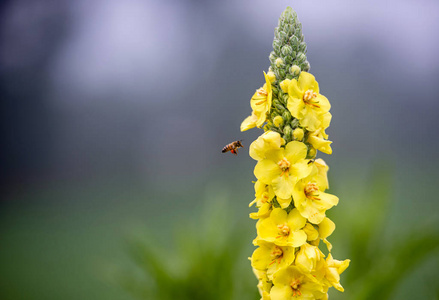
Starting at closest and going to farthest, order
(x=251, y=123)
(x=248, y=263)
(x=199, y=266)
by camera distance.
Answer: (x=251, y=123) < (x=199, y=266) < (x=248, y=263)

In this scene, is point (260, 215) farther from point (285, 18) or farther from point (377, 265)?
point (377, 265)

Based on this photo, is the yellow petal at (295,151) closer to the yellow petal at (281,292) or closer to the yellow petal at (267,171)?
the yellow petal at (267,171)

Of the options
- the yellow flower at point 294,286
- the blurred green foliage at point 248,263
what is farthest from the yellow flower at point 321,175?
the blurred green foliage at point 248,263

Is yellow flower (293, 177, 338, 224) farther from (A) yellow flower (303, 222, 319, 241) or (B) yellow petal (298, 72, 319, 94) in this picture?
(B) yellow petal (298, 72, 319, 94)

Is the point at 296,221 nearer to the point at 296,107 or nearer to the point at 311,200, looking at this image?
the point at 311,200

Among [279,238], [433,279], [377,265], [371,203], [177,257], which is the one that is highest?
[177,257]

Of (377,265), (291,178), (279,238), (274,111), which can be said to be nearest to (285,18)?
(274,111)

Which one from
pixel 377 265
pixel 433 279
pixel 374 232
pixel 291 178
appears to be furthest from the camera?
pixel 374 232

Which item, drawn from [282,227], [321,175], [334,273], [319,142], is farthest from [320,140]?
[334,273]
